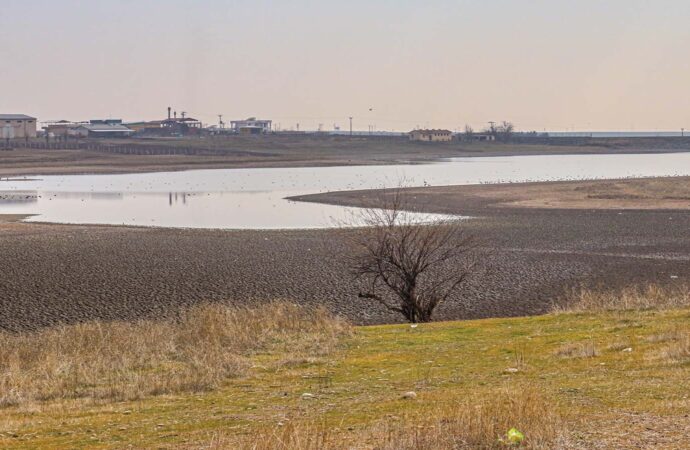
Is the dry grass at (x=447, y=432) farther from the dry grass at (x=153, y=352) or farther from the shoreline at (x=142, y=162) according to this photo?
the shoreline at (x=142, y=162)

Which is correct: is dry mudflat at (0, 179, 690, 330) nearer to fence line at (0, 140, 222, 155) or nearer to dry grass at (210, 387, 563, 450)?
dry grass at (210, 387, 563, 450)

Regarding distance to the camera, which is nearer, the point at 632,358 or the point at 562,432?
the point at 562,432

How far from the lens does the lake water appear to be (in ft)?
188

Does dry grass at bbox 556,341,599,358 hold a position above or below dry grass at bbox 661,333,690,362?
below

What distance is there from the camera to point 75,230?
1925 inches

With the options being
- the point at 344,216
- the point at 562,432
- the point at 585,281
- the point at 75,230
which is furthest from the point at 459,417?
the point at 344,216

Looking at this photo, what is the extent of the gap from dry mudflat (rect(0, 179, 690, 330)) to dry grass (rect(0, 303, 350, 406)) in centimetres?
589

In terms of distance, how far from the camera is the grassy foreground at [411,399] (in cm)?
1041

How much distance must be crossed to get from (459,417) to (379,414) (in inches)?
68.6

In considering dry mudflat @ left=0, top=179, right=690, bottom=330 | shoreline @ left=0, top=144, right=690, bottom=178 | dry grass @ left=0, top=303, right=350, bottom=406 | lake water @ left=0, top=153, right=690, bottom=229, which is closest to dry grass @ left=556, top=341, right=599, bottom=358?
dry grass @ left=0, top=303, right=350, bottom=406

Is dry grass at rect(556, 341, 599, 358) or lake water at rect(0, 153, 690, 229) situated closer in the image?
dry grass at rect(556, 341, 599, 358)

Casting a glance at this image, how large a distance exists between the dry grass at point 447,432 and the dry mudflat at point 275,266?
1612cm

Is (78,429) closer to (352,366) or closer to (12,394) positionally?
(12,394)

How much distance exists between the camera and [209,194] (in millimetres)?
79125
